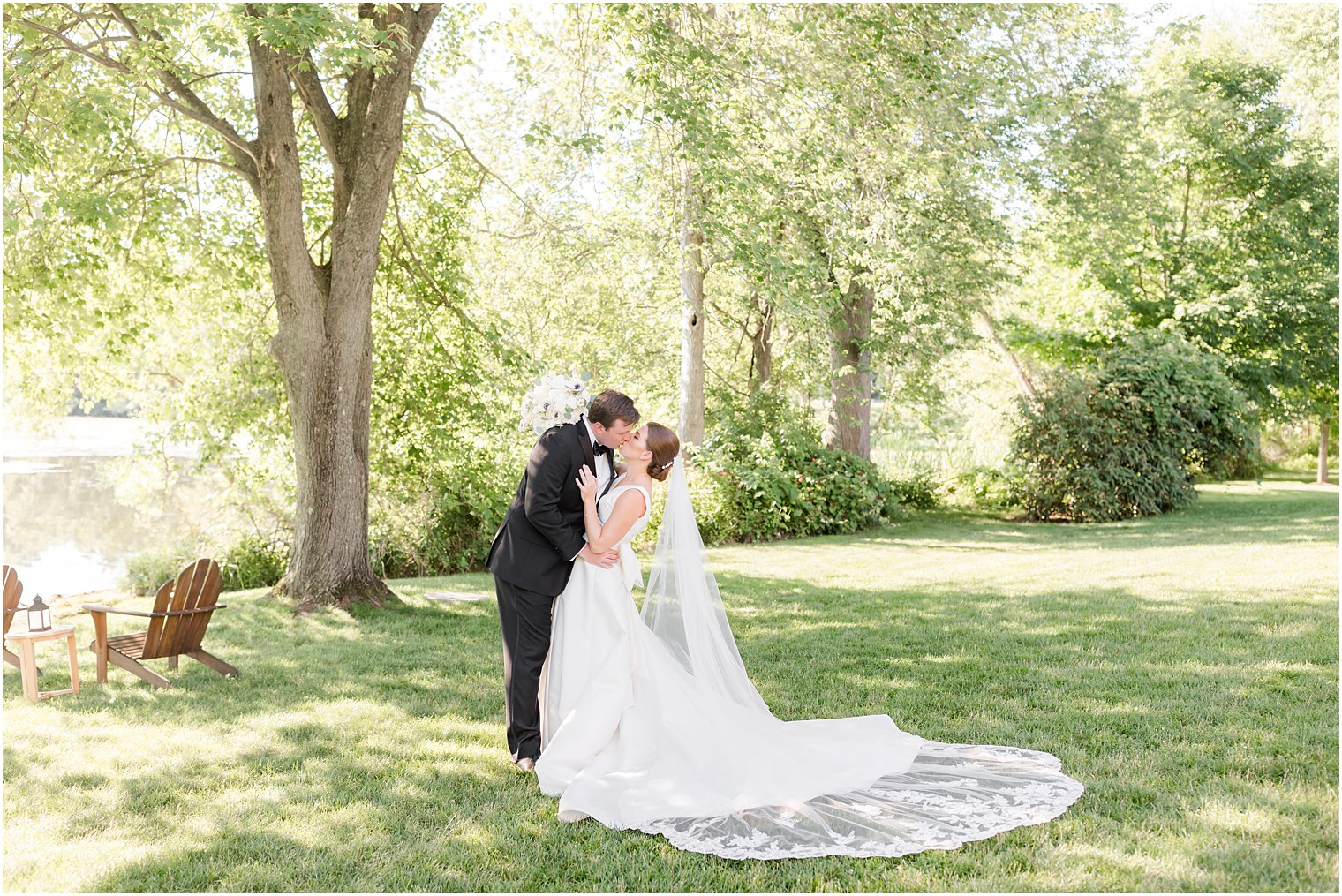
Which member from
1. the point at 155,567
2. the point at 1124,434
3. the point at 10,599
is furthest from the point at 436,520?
the point at 1124,434

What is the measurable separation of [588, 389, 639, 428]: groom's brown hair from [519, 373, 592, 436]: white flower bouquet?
0.17 metres

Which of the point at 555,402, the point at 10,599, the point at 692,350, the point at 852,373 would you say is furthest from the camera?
the point at 852,373

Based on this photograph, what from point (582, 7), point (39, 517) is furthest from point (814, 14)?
point (39, 517)

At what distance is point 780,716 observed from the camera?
5.93 meters

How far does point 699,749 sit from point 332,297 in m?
6.45

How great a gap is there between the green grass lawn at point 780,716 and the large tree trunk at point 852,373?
6801 millimetres

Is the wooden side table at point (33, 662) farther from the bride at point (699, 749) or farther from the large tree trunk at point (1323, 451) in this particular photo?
the large tree trunk at point (1323, 451)

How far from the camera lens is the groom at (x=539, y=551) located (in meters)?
5.17

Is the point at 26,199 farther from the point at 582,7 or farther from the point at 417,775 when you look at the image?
the point at 417,775

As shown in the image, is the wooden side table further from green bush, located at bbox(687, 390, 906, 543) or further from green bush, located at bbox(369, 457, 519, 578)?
green bush, located at bbox(687, 390, 906, 543)

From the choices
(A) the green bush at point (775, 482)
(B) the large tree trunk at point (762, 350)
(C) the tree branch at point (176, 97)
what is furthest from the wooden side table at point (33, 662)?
(B) the large tree trunk at point (762, 350)

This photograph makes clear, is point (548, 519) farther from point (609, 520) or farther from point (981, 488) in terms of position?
point (981, 488)

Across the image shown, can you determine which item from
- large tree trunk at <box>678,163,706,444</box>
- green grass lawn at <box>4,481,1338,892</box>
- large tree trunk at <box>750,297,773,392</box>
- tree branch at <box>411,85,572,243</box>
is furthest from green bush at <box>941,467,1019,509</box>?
tree branch at <box>411,85,572,243</box>

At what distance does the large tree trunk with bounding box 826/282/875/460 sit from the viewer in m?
16.8
